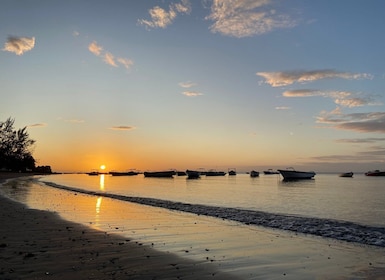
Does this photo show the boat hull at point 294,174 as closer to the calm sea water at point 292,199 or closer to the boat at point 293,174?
the boat at point 293,174

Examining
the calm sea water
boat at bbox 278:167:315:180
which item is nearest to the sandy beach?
the calm sea water

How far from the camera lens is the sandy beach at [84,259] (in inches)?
370

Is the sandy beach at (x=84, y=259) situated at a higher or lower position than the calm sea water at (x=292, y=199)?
higher

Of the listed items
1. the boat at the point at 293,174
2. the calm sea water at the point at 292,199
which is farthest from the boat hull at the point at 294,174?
the calm sea water at the point at 292,199

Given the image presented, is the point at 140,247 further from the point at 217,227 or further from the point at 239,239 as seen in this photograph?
the point at 217,227

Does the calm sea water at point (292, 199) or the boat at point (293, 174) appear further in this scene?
the boat at point (293, 174)

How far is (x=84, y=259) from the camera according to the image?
10984 mm

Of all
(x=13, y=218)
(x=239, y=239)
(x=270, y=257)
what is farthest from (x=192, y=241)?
(x=13, y=218)

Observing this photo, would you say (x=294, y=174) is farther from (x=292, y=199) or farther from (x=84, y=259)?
(x=84, y=259)

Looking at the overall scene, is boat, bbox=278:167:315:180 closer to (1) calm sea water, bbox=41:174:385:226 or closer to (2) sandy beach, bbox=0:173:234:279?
(1) calm sea water, bbox=41:174:385:226

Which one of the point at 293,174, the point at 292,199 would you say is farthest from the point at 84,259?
the point at 293,174

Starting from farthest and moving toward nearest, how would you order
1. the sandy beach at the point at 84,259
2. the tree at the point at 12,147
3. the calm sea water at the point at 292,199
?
the tree at the point at 12,147, the calm sea water at the point at 292,199, the sandy beach at the point at 84,259

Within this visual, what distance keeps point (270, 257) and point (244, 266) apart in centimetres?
195

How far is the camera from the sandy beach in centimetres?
939
